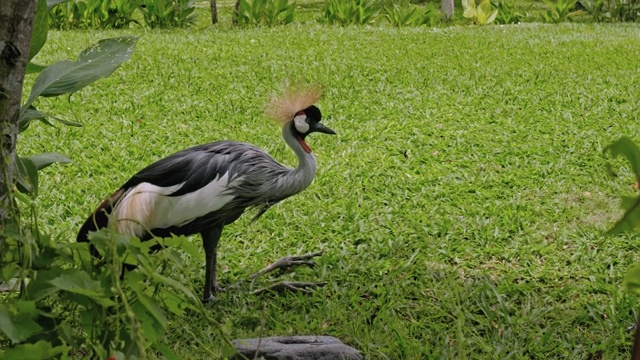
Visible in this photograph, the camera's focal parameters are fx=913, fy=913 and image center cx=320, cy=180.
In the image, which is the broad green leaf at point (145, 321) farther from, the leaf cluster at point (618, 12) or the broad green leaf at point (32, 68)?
the leaf cluster at point (618, 12)

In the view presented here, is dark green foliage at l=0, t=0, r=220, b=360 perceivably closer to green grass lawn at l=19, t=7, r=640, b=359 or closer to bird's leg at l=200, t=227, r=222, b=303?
green grass lawn at l=19, t=7, r=640, b=359

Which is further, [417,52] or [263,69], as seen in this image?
[417,52]

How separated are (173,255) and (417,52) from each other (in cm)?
782

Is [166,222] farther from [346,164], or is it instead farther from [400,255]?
[346,164]

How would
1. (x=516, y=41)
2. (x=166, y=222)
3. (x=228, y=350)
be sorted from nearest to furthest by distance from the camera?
(x=228, y=350) < (x=166, y=222) < (x=516, y=41)

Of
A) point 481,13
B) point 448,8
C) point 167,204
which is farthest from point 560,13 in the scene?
Result: point 167,204

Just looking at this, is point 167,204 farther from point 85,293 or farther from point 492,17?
point 492,17

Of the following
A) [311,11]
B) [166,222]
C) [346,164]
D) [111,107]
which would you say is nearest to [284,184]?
[166,222]

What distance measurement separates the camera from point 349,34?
1029 cm

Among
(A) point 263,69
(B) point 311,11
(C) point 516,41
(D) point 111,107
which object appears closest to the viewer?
(D) point 111,107

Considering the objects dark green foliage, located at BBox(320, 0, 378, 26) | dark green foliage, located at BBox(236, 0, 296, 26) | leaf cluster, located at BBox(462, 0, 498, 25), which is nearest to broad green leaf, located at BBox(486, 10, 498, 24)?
leaf cluster, located at BBox(462, 0, 498, 25)

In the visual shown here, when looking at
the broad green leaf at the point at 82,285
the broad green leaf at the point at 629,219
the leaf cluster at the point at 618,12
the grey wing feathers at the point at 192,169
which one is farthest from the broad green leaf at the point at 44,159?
the leaf cluster at the point at 618,12

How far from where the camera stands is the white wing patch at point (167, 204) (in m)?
3.50

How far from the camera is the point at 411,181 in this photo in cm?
535
